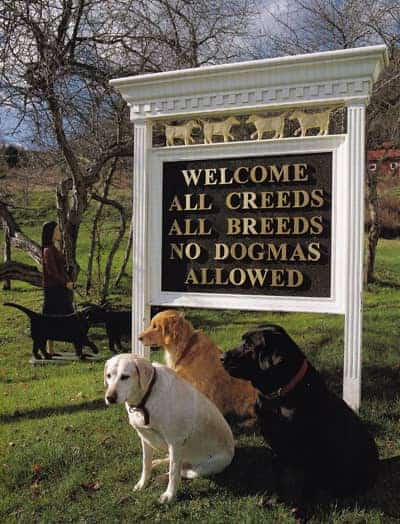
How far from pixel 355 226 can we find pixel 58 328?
183 inches

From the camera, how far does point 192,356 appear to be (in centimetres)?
488

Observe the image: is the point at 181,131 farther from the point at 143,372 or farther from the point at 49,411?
the point at 49,411

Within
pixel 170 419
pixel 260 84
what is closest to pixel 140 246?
pixel 260 84

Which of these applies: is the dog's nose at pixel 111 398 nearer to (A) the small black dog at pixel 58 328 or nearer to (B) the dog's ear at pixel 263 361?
(B) the dog's ear at pixel 263 361

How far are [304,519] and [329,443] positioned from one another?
525 mm

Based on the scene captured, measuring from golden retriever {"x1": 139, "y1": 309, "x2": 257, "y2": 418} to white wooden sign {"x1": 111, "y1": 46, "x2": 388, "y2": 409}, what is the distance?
571mm

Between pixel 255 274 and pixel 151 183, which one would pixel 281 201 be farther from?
pixel 151 183

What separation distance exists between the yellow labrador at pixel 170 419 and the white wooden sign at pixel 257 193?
1.59 metres

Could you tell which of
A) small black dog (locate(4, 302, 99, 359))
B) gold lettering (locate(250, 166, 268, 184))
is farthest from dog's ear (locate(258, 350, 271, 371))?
small black dog (locate(4, 302, 99, 359))

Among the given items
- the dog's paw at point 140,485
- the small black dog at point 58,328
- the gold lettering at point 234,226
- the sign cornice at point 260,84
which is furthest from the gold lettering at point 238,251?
the small black dog at point 58,328

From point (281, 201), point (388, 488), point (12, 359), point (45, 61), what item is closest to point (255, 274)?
point (281, 201)

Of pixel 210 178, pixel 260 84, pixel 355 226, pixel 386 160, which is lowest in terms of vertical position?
pixel 355 226

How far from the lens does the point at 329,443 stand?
11.2ft

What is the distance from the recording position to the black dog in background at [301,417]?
343cm
